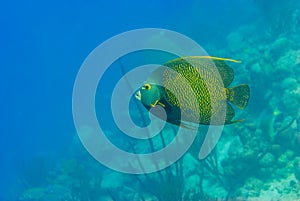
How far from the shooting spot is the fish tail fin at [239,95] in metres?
1.64

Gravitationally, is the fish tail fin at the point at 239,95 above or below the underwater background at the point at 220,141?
below

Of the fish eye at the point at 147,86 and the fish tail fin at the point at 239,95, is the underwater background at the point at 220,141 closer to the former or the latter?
the fish tail fin at the point at 239,95

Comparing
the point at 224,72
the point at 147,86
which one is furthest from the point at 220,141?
the point at 147,86

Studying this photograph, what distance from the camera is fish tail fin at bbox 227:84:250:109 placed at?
5.37 feet

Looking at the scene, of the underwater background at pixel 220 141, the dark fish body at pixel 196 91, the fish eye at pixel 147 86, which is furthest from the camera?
the underwater background at pixel 220 141

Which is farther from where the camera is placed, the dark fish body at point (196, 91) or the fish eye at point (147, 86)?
the dark fish body at point (196, 91)

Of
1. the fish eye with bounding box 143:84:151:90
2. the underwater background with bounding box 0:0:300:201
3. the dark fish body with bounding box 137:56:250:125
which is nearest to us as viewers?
the fish eye with bounding box 143:84:151:90

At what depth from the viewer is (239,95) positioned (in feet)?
5.44

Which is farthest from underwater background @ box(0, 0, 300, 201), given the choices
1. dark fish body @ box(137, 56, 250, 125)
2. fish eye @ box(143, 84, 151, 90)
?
fish eye @ box(143, 84, 151, 90)

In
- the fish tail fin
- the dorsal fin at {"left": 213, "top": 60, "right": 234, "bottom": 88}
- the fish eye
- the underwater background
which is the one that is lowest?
the fish eye

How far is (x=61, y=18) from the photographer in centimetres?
8806

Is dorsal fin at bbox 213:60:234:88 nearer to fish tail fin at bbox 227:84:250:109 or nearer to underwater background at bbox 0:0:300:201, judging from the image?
fish tail fin at bbox 227:84:250:109

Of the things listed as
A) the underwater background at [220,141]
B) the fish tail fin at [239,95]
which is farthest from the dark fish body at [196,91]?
the underwater background at [220,141]

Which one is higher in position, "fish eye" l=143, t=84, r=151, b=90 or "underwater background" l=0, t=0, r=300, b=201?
"underwater background" l=0, t=0, r=300, b=201
